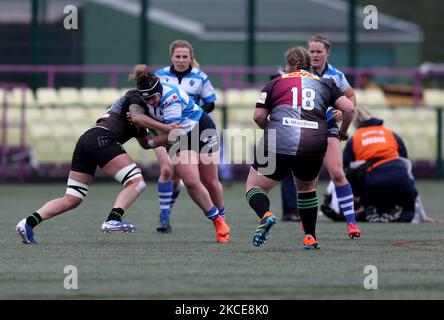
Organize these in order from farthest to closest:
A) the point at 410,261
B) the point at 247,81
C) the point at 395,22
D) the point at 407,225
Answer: the point at 395,22, the point at 247,81, the point at 407,225, the point at 410,261

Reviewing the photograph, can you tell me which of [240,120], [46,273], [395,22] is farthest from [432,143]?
[395,22]

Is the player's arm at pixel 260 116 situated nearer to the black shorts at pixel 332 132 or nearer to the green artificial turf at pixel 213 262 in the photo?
the green artificial turf at pixel 213 262

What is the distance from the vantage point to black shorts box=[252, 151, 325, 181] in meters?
9.35

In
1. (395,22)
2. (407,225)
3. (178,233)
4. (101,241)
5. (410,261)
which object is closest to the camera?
(410,261)

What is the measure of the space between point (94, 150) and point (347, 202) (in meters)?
2.47

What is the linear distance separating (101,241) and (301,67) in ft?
7.85

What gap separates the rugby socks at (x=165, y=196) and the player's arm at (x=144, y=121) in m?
1.71

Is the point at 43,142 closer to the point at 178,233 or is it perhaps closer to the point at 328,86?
the point at 178,233

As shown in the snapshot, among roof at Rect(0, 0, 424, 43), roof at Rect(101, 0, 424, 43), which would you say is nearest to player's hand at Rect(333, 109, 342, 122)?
roof at Rect(0, 0, 424, 43)

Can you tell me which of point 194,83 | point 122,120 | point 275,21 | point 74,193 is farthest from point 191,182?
point 275,21

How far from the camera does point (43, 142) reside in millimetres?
20234

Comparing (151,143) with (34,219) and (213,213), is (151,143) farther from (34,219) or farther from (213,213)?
(34,219)

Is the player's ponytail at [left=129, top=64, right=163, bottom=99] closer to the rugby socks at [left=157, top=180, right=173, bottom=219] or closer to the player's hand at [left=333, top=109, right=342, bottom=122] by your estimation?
the player's hand at [left=333, top=109, right=342, bottom=122]

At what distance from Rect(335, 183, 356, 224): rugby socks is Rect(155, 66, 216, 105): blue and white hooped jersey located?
6.11 ft
